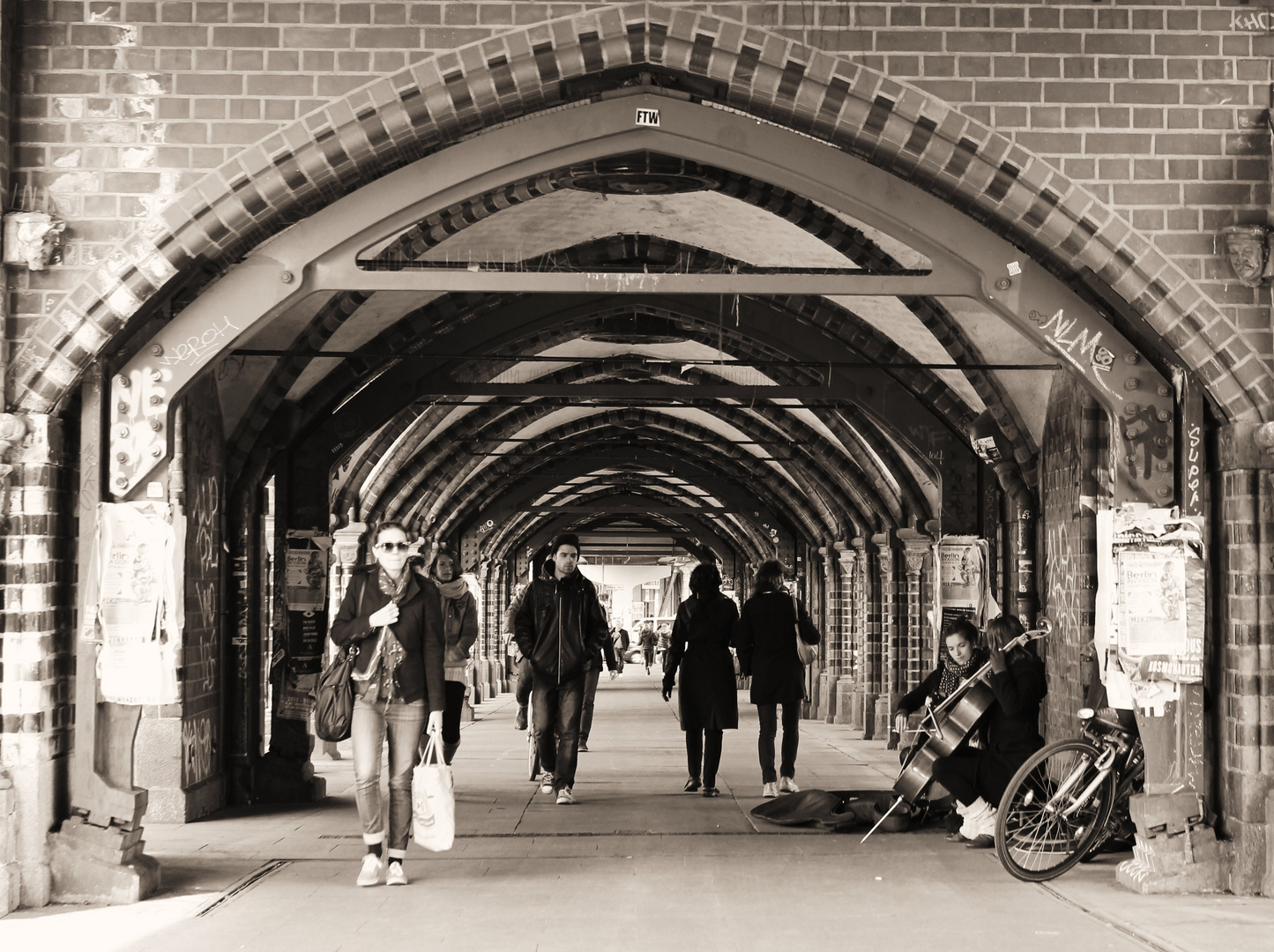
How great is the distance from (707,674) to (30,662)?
4.60 m

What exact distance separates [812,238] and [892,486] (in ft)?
18.6

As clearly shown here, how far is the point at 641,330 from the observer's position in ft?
48.9

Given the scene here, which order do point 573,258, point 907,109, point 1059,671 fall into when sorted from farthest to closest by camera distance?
point 573,258
point 1059,671
point 907,109

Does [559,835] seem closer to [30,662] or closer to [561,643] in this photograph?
[561,643]

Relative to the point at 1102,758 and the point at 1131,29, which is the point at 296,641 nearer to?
the point at 1102,758

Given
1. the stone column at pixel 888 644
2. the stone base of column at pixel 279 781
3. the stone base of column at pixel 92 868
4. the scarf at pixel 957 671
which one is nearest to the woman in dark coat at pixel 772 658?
the scarf at pixel 957 671

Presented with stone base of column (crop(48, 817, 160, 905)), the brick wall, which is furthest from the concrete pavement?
the brick wall

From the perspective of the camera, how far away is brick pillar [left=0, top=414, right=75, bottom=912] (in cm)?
634

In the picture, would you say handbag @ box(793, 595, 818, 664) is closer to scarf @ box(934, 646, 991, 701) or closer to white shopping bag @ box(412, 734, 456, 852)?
scarf @ box(934, 646, 991, 701)

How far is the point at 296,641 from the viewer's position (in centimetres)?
984

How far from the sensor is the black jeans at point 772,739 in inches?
385

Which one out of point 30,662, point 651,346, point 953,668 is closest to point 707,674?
point 953,668

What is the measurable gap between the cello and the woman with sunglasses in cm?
264

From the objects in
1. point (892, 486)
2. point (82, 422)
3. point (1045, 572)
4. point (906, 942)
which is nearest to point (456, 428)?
point (892, 486)
